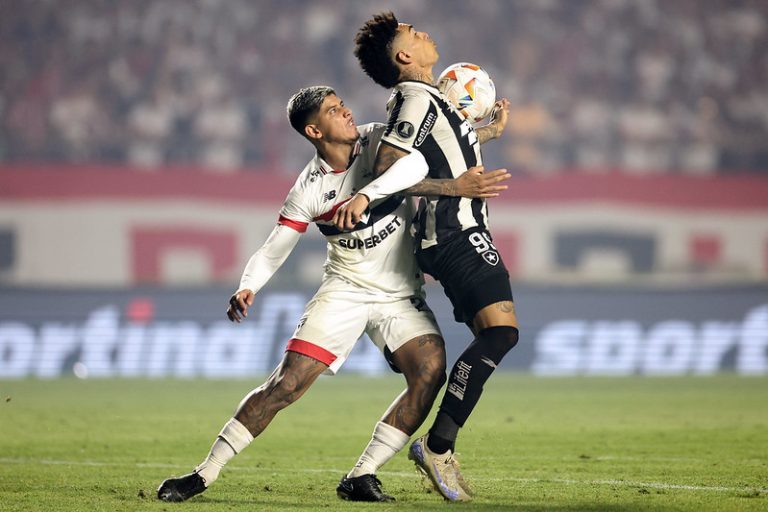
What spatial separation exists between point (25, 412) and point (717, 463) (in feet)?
21.2

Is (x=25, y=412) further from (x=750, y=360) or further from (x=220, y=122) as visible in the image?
(x=220, y=122)

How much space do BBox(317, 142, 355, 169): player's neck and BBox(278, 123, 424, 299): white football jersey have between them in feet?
0.08

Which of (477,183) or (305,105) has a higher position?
(305,105)

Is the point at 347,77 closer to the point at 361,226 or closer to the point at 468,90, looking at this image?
the point at 468,90

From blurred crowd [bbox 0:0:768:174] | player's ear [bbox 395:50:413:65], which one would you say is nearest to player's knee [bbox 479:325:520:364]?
player's ear [bbox 395:50:413:65]

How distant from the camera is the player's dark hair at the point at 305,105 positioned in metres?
5.77

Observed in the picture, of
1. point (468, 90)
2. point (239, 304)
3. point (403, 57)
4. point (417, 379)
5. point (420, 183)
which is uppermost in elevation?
point (403, 57)

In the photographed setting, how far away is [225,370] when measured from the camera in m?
14.3

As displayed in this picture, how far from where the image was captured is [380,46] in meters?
5.86

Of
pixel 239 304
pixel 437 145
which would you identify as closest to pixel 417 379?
pixel 239 304

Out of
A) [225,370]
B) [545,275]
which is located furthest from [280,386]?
[545,275]

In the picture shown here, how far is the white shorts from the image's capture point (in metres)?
5.71

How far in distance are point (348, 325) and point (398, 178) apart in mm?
818

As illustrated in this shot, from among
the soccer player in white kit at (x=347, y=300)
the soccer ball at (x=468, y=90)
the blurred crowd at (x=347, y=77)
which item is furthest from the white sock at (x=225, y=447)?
the blurred crowd at (x=347, y=77)
